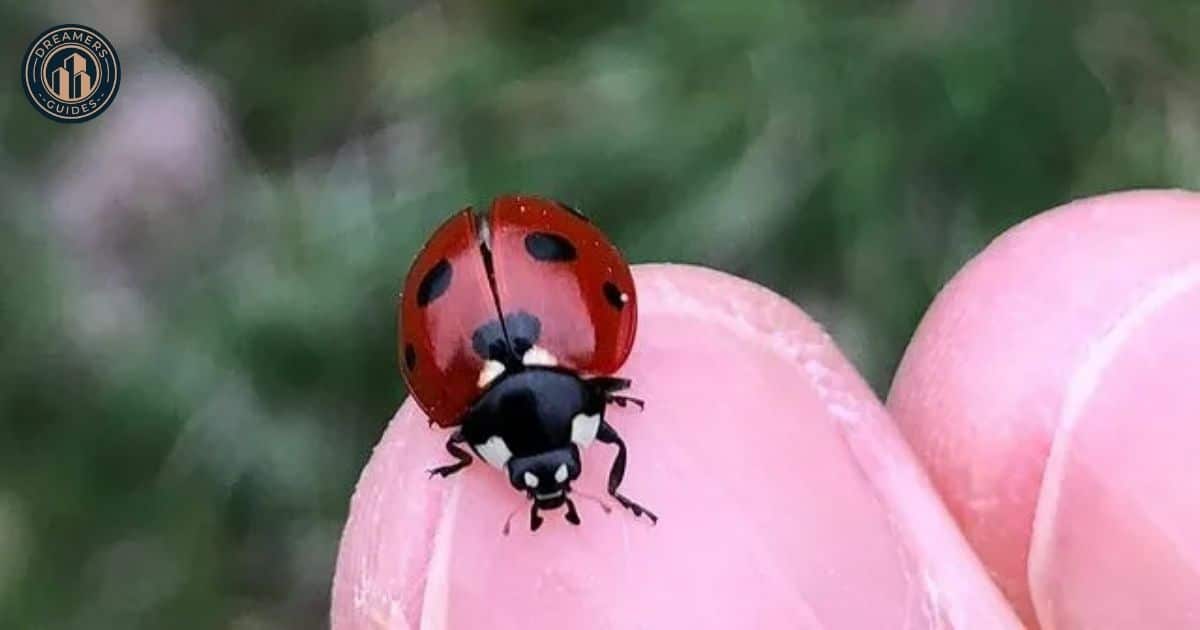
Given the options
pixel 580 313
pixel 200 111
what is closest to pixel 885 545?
pixel 580 313

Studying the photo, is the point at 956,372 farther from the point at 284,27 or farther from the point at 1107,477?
the point at 284,27

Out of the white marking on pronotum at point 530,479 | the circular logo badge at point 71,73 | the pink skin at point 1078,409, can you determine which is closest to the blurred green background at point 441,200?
the circular logo badge at point 71,73

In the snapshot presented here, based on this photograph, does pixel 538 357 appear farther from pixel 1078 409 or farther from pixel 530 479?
pixel 1078 409

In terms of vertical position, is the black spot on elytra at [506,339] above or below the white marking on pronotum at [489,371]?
above

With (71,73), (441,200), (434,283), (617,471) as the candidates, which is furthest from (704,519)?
(71,73)

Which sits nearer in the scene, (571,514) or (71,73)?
(571,514)

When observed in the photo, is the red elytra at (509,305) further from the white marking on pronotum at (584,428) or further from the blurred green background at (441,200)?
the blurred green background at (441,200)
